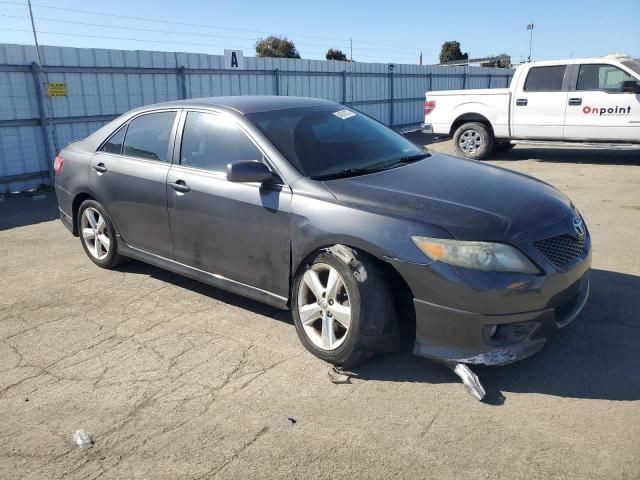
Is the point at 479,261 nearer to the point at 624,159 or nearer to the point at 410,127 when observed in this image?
the point at 624,159

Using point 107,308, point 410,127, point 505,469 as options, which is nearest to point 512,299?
point 505,469

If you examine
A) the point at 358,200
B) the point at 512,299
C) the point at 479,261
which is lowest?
the point at 512,299

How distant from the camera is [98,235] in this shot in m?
5.42

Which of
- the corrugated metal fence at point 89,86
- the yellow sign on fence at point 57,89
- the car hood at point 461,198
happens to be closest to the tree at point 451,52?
the corrugated metal fence at point 89,86

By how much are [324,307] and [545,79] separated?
945 cm

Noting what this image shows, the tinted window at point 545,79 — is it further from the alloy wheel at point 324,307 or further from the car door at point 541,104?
the alloy wheel at point 324,307

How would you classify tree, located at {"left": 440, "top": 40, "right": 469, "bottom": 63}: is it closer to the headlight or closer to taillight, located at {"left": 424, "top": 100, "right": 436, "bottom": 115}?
taillight, located at {"left": 424, "top": 100, "right": 436, "bottom": 115}

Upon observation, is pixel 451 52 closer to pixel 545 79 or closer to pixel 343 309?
pixel 545 79

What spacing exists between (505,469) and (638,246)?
4.04 metres

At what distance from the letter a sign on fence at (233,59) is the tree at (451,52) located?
59.3 meters

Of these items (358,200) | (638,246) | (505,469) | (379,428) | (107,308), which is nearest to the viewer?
(505,469)

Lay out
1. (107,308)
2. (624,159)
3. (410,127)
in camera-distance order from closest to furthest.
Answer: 1. (107,308)
2. (624,159)
3. (410,127)

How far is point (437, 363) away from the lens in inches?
135

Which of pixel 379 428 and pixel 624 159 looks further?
pixel 624 159
